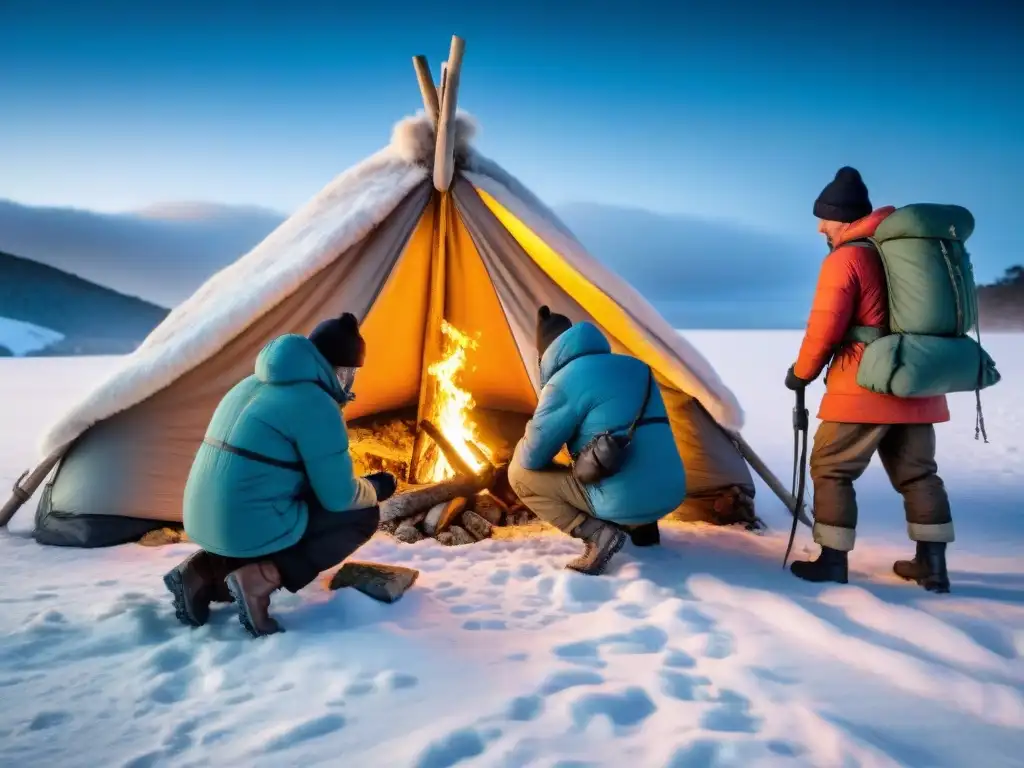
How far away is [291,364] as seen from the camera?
Result: 246cm

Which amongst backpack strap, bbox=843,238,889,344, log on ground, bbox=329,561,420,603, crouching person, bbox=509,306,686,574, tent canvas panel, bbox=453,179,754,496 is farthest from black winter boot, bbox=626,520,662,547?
backpack strap, bbox=843,238,889,344

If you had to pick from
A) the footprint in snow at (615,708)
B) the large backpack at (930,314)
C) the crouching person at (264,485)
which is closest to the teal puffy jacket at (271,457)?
the crouching person at (264,485)

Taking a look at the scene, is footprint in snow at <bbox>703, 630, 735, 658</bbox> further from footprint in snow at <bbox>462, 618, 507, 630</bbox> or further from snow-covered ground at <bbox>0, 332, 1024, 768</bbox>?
footprint in snow at <bbox>462, 618, 507, 630</bbox>

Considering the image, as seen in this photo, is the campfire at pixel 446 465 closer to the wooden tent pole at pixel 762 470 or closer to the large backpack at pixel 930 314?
the wooden tent pole at pixel 762 470

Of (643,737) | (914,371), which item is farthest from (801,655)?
(914,371)

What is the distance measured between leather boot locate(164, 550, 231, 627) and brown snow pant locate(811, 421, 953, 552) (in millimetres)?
2498

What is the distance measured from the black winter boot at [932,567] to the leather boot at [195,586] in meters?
2.91

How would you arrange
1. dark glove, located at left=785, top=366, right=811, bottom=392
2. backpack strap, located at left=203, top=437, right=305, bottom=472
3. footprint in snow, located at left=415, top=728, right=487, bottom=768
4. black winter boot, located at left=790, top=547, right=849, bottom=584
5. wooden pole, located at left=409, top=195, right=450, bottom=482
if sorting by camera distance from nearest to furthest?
1. footprint in snow, located at left=415, top=728, right=487, bottom=768
2. backpack strap, located at left=203, top=437, right=305, bottom=472
3. black winter boot, located at left=790, top=547, right=849, bottom=584
4. dark glove, located at left=785, top=366, right=811, bottom=392
5. wooden pole, located at left=409, top=195, right=450, bottom=482

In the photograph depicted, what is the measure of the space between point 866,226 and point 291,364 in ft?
8.02

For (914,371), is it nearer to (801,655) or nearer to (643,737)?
(801,655)

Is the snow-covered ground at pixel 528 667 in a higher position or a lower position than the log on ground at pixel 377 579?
lower

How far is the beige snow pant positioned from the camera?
3.31 m

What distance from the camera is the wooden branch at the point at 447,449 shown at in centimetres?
433

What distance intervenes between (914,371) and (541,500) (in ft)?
5.61
